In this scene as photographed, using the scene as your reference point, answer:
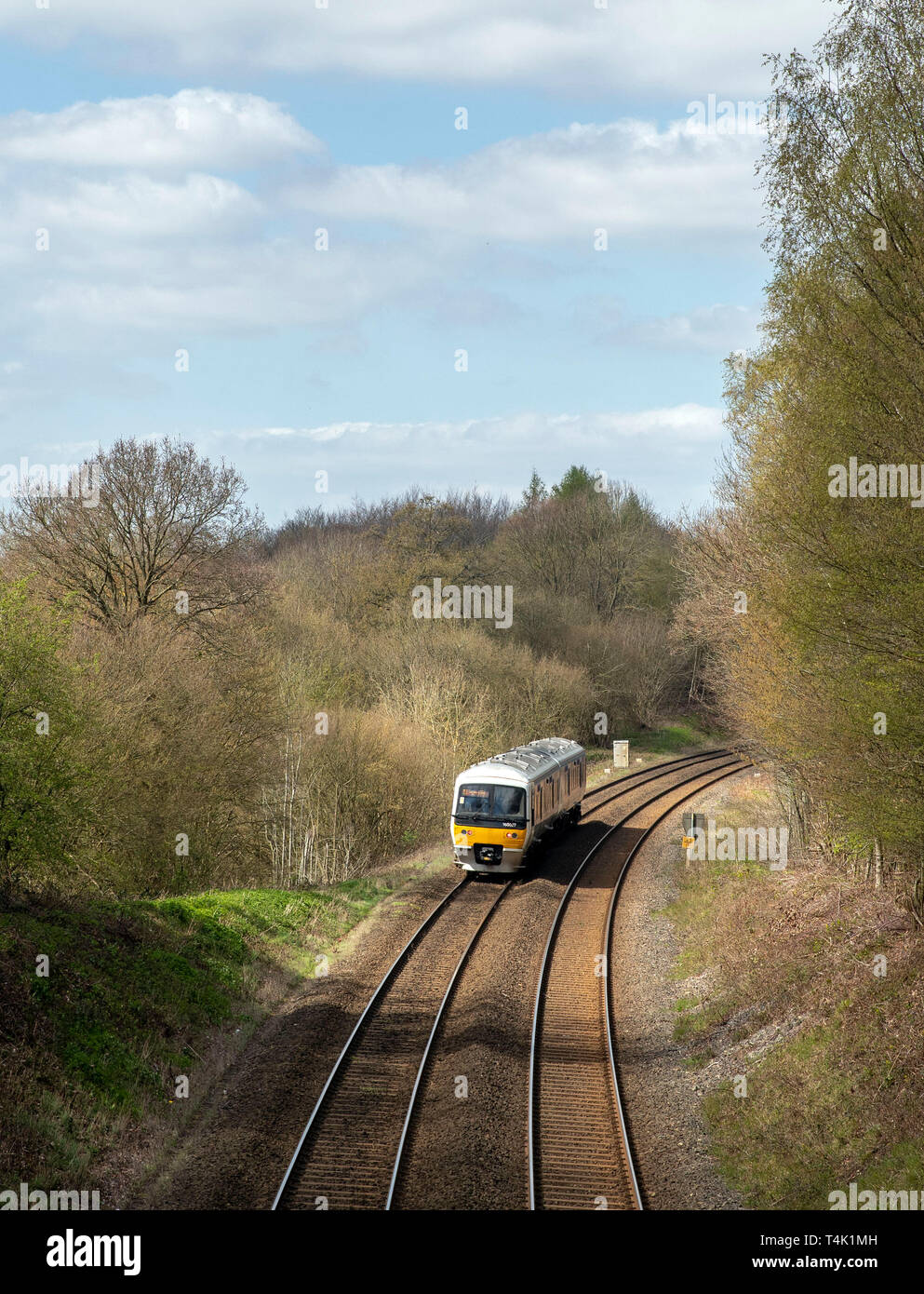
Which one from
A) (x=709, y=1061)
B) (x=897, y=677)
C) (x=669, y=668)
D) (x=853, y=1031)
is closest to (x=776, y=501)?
(x=897, y=677)

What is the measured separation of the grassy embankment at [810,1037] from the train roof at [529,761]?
690 cm

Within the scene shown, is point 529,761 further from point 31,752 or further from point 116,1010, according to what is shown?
point 116,1010

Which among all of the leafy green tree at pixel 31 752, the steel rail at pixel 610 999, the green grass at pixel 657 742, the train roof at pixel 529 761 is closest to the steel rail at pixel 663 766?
the green grass at pixel 657 742

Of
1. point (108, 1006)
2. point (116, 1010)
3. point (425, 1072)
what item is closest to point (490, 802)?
point (425, 1072)

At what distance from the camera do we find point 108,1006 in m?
12.7

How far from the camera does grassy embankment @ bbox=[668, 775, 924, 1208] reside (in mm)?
9734

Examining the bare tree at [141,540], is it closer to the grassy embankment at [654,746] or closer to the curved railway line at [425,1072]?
the curved railway line at [425,1072]

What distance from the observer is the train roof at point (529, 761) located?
23.7m

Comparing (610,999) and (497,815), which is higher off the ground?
(497,815)

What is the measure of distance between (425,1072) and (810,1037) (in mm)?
4842

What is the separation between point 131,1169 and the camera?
10312 millimetres

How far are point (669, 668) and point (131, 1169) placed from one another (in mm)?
48116

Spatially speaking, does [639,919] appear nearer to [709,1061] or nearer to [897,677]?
[709,1061]
